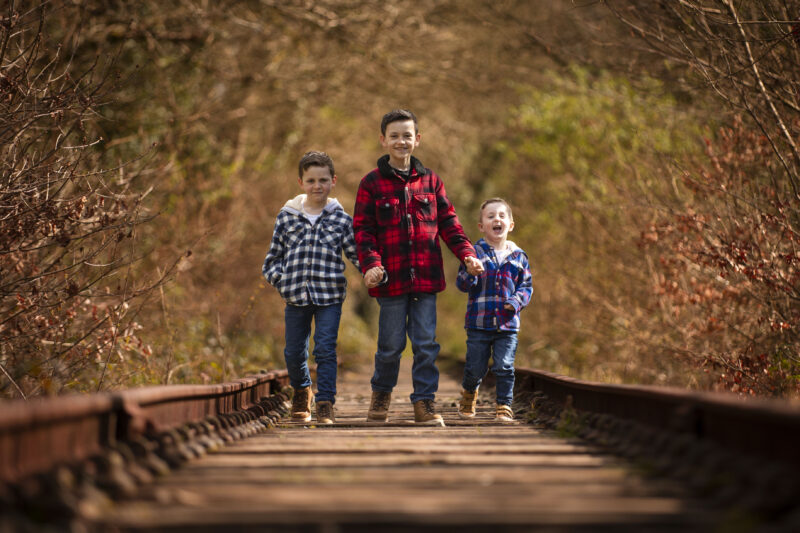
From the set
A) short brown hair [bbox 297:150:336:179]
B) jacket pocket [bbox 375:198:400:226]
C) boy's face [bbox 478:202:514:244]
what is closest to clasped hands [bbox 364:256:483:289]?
jacket pocket [bbox 375:198:400:226]

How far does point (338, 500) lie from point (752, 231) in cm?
550

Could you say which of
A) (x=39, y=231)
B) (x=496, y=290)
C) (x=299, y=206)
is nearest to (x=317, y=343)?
(x=299, y=206)

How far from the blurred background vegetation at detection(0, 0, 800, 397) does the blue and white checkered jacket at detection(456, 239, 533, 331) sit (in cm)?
178

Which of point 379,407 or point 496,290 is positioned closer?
point 379,407

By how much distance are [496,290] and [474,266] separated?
0.52 metres

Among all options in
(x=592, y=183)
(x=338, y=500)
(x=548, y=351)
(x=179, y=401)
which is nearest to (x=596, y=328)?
(x=592, y=183)

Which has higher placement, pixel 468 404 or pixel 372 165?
pixel 372 165

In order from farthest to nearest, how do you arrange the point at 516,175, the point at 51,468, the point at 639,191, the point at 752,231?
→ 1. the point at 516,175
2. the point at 639,191
3. the point at 752,231
4. the point at 51,468

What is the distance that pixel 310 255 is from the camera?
605 cm

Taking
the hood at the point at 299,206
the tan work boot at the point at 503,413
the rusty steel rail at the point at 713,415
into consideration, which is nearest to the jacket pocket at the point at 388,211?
the hood at the point at 299,206

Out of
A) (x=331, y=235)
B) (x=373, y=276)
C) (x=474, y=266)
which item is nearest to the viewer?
(x=373, y=276)

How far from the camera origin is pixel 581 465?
3576 millimetres

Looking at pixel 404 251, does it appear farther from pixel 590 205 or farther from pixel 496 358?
pixel 590 205

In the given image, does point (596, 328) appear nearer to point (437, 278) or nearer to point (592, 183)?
point (592, 183)
